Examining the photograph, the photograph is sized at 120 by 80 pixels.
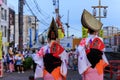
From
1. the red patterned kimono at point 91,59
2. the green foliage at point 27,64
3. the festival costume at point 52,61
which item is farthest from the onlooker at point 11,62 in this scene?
the red patterned kimono at point 91,59

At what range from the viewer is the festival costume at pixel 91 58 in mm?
8547

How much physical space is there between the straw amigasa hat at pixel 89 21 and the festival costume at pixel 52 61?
0.77m

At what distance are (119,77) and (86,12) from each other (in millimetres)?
10013

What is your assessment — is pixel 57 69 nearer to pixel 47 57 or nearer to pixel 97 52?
pixel 47 57

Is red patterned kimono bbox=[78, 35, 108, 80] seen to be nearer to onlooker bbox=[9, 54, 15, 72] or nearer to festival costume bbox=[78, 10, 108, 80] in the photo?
festival costume bbox=[78, 10, 108, 80]

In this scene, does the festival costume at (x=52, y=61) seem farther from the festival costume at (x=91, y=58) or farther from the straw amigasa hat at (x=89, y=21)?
the straw amigasa hat at (x=89, y=21)

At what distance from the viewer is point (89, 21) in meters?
8.52

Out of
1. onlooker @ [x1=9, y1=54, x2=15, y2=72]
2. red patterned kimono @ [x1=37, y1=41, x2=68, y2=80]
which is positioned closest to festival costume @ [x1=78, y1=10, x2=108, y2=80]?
red patterned kimono @ [x1=37, y1=41, x2=68, y2=80]

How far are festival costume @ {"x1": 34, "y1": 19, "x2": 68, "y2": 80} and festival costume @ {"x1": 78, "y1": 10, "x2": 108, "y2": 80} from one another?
51 centimetres

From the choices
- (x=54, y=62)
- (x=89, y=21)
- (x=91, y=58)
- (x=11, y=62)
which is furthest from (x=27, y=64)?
(x=89, y=21)

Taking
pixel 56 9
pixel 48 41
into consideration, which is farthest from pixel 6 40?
pixel 48 41

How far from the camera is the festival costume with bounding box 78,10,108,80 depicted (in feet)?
28.0

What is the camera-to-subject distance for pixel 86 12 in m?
8.47

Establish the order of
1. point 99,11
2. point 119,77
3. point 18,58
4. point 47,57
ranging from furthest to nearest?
1. point 99,11
2. point 18,58
3. point 119,77
4. point 47,57
